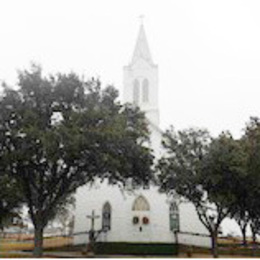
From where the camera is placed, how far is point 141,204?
1491 inches

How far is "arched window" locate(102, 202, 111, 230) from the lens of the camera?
37.5 m

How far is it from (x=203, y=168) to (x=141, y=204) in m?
14.0

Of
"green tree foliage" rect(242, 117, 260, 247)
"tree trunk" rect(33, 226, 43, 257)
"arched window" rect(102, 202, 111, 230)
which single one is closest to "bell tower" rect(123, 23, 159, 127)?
"arched window" rect(102, 202, 111, 230)

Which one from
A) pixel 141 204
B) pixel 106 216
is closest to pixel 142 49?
pixel 141 204

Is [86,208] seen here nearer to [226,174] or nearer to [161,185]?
[161,185]

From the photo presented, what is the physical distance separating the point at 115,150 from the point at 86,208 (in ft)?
62.4

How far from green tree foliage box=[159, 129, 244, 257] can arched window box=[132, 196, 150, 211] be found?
9343 millimetres

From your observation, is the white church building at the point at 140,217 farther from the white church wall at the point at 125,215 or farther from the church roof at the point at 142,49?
the church roof at the point at 142,49

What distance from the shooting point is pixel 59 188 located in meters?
23.2

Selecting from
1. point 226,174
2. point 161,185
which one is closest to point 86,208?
point 161,185

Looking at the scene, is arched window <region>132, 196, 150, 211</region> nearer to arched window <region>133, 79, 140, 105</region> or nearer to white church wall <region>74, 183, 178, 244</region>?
white church wall <region>74, 183, 178, 244</region>

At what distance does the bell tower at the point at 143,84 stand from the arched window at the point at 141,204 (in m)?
9.95

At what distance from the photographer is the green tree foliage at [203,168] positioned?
24266mm

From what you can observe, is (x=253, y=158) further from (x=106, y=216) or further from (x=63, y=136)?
(x=106, y=216)
